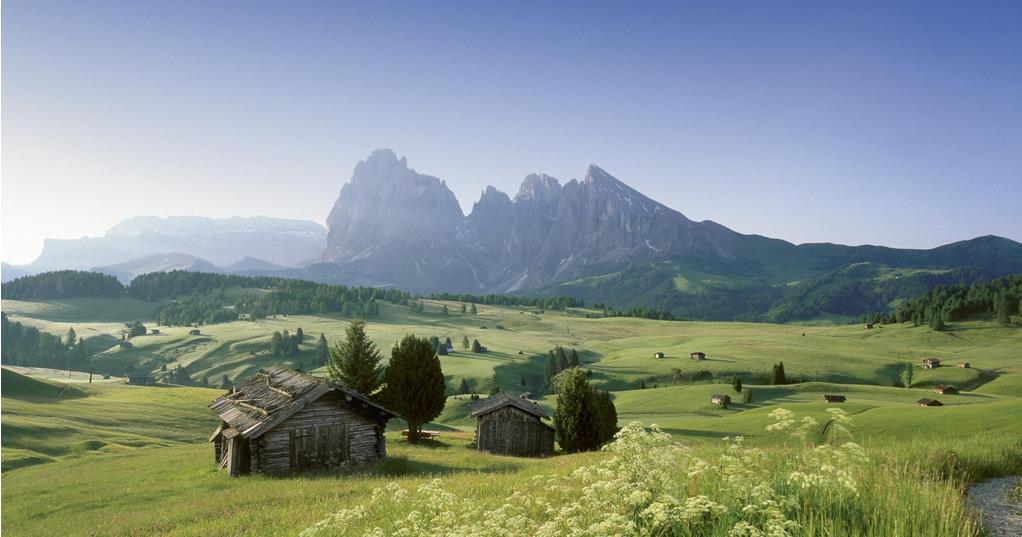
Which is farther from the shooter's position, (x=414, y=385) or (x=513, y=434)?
(x=513, y=434)

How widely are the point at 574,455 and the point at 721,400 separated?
66.0m

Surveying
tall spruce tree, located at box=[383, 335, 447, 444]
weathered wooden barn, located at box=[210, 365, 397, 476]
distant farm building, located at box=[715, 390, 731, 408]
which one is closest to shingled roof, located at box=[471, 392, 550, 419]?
tall spruce tree, located at box=[383, 335, 447, 444]

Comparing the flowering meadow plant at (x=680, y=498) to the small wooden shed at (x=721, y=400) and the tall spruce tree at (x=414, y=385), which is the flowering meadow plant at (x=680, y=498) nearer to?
the tall spruce tree at (x=414, y=385)

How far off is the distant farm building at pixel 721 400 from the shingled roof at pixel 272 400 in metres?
67.3

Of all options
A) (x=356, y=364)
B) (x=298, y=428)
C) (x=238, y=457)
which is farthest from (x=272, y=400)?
(x=356, y=364)

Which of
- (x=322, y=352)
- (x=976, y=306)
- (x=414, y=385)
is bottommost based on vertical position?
(x=322, y=352)

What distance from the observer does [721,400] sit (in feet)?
295

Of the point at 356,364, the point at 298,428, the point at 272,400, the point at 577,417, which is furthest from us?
the point at 356,364

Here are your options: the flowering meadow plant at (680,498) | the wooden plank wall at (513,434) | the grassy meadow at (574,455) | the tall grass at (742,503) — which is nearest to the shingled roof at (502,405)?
the wooden plank wall at (513,434)

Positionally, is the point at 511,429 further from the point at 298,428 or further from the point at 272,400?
the point at 272,400

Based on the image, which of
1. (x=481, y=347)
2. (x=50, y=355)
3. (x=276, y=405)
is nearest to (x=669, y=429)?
(x=276, y=405)

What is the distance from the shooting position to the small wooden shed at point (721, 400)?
8906 cm

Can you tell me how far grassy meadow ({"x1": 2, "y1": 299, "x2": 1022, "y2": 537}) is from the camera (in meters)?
9.44

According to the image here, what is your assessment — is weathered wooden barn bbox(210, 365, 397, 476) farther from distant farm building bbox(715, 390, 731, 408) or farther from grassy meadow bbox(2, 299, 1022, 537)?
distant farm building bbox(715, 390, 731, 408)
